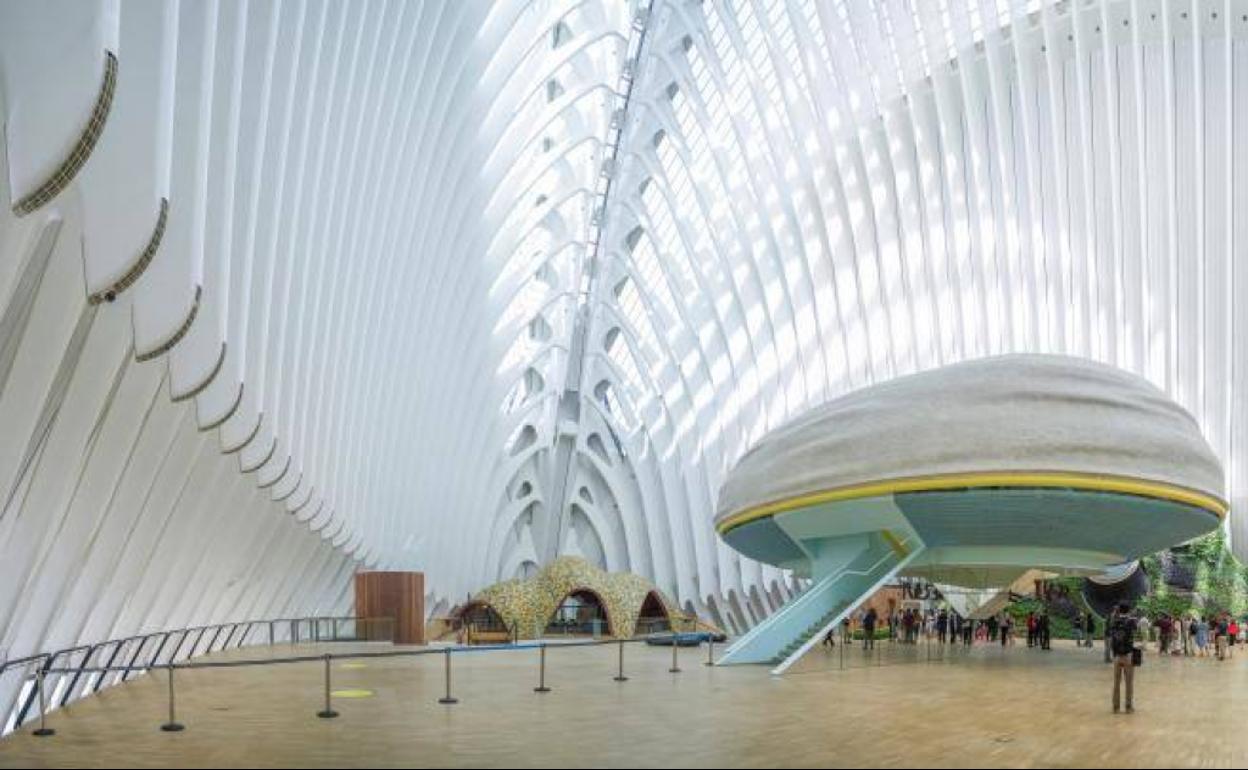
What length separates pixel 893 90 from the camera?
37.3 m

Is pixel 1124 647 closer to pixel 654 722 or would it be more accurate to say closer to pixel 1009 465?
pixel 654 722

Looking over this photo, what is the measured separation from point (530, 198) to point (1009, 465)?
24.3 meters

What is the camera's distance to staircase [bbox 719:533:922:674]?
2366 cm

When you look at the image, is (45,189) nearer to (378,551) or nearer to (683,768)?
(683,768)

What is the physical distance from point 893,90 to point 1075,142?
5.35 meters

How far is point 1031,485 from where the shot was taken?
74.2 feet

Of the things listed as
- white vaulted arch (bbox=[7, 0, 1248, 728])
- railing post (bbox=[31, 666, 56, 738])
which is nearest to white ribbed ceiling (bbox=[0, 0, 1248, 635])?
white vaulted arch (bbox=[7, 0, 1248, 728])

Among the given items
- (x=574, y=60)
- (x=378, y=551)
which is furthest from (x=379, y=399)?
(x=574, y=60)

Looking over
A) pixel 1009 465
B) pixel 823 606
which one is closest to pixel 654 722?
pixel 1009 465

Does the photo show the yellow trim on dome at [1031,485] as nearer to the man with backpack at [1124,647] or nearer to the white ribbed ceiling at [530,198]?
the man with backpack at [1124,647]

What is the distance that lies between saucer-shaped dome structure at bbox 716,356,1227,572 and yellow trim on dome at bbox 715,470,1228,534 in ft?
0.08

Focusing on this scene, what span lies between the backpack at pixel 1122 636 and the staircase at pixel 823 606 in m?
7.77

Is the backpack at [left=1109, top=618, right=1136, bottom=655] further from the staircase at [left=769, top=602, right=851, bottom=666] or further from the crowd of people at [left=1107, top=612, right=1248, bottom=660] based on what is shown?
the crowd of people at [left=1107, top=612, right=1248, bottom=660]

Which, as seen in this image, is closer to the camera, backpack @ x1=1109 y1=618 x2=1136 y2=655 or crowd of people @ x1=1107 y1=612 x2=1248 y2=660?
backpack @ x1=1109 y1=618 x2=1136 y2=655
